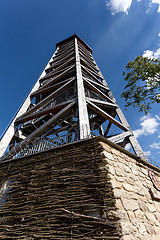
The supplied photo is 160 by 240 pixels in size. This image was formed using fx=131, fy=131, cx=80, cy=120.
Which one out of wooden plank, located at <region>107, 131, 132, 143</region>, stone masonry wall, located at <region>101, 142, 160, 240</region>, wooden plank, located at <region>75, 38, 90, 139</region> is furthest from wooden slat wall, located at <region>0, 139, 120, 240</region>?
wooden plank, located at <region>107, 131, 132, 143</region>

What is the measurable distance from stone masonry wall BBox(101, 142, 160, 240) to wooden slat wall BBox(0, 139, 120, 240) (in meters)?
0.17

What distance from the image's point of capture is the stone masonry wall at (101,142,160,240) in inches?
76.3

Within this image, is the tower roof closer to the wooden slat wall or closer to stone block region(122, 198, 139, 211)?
the wooden slat wall

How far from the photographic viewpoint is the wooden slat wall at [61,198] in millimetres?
1897

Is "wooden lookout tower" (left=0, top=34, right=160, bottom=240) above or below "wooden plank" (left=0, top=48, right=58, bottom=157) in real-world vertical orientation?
below

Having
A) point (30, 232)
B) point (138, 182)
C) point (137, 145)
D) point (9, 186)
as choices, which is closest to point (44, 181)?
point (30, 232)

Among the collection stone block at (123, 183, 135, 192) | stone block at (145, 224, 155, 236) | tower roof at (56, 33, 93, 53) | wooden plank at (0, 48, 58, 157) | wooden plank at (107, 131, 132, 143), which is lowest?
stone block at (145, 224, 155, 236)

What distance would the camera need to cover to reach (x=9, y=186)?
293cm

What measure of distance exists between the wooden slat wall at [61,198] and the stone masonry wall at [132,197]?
6.6 inches

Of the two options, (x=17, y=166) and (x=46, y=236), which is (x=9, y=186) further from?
(x=46, y=236)

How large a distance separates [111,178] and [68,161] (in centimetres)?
92

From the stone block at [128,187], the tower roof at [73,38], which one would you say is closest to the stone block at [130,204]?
the stone block at [128,187]

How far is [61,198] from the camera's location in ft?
7.40

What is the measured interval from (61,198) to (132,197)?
1.28 meters
